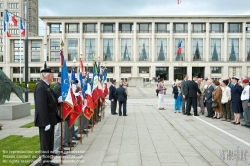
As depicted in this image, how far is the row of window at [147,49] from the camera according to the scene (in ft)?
251

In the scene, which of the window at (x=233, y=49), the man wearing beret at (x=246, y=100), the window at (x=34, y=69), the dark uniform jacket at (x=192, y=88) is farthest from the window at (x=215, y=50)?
the man wearing beret at (x=246, y=100)

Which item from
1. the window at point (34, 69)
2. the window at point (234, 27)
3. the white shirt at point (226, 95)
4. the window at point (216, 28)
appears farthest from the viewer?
the window at point (34, 69)

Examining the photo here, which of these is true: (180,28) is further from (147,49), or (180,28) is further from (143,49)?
(143,49)

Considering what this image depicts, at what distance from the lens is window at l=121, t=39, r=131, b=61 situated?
255ft

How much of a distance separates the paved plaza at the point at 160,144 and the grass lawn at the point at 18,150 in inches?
35.1

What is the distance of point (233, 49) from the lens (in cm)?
7638

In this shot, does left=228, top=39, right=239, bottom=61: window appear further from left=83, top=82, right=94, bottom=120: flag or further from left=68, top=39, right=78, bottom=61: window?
left=83, top=82, right=94, bottom=120: flag

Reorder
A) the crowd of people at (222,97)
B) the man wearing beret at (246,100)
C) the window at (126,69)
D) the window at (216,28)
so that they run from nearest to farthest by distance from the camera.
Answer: the man wearing beret at (246,100) → the crowd of people at (222,97) → the window at (216,28) → the window at (126,69)

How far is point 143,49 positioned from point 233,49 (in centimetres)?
2500

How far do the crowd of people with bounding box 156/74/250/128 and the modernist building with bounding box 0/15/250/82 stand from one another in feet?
191

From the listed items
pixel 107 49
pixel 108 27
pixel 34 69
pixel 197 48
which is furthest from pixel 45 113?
pixel 34 69

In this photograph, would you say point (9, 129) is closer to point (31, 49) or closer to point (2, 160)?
point (2, 160)

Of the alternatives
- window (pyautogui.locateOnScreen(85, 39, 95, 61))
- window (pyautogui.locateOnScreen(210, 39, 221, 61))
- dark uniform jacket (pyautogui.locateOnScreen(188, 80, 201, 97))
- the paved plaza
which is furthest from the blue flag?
window (pyautogui.locateOnScreen(210, 39, 221, 61))

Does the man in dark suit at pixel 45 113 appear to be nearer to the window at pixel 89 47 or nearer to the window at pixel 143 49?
the window at pixel 143 49
